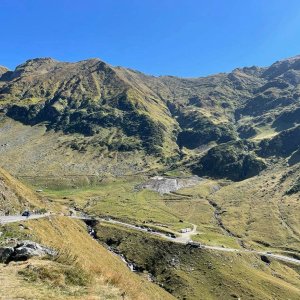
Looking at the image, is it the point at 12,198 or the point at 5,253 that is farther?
the point at 12,198

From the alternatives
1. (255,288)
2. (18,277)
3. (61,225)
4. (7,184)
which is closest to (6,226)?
(61,225)

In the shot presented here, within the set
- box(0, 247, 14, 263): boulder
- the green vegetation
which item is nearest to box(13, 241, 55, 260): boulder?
box(0, 247, 14, 263): boulder

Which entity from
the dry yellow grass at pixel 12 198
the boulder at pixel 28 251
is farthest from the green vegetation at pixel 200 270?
the boulder at pixel 28 251

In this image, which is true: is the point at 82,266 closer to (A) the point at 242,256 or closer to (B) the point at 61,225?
(B) the point at 61,225

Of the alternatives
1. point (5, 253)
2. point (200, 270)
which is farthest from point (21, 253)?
point (200, 270)

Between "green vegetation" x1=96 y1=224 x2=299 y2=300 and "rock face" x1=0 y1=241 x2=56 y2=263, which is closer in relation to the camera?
"rock face" x1=0 y1=241 x2=56 y2=263

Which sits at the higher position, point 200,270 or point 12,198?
point 12,198

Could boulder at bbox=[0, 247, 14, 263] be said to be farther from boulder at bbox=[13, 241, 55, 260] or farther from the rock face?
boulder at bbox=[13, 241, 55, 260]

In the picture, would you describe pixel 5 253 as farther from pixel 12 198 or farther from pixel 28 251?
pixel 12 198

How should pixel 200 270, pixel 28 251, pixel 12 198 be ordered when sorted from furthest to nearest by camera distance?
pixel 200 270, pixel 12 198, pixel 28 251

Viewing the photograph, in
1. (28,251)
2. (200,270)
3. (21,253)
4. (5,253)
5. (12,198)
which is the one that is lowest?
(200,270)

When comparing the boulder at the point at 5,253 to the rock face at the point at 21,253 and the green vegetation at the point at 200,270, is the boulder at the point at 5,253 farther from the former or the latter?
the green vegetation at the point at 200,270

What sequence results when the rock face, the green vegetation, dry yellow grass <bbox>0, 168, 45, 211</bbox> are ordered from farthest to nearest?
the green vegetation < dry yellow grass <bbox>0, 168, 45, 211</bbox> < the rock face

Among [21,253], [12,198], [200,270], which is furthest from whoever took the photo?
[200,270]
